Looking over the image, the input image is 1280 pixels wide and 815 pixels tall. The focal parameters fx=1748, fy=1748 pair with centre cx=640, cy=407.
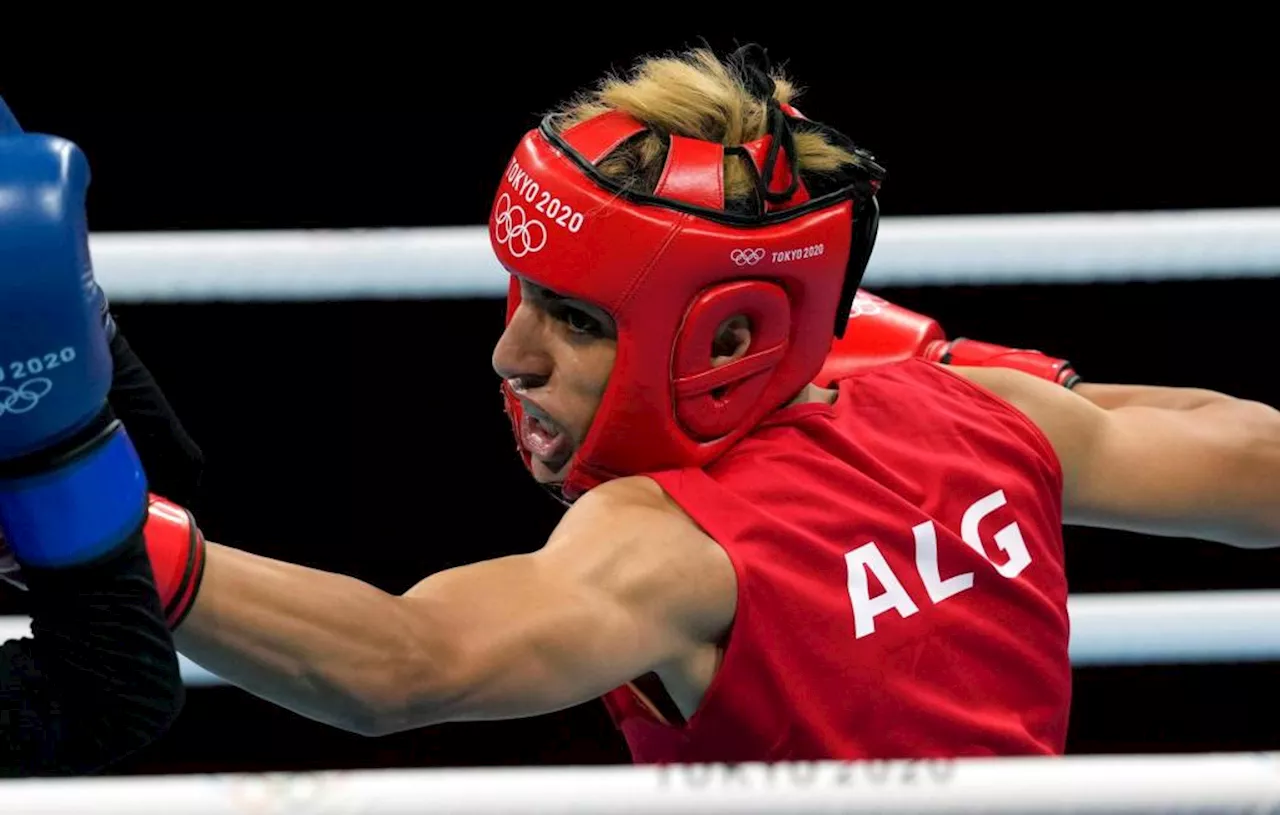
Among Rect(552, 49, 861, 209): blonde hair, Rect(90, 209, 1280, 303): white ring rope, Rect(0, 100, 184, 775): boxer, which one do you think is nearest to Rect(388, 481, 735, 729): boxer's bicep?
Rect(0, 100, 184, 775): boxer

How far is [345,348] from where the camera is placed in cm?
283

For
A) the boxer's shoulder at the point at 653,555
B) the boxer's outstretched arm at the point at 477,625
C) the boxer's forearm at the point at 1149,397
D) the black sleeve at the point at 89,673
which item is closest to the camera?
the black sleeve at the point at 89,673

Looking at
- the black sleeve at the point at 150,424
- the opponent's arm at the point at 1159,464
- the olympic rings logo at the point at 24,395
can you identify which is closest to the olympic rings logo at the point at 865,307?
the opponent's arm at the point at 1159,464

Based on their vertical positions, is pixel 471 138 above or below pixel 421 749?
above

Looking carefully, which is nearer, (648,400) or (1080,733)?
(648,400)

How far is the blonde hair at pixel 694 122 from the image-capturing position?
68.6 inches

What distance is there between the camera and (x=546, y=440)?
71.2 inches

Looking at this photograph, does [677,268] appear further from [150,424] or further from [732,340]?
[150,424]

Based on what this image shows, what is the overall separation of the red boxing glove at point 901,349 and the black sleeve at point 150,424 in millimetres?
810

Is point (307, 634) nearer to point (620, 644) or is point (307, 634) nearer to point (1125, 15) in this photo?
point (620, 644)

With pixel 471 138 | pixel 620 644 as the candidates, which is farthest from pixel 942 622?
pixel 471 138

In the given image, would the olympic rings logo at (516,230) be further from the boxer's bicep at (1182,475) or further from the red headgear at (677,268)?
the boxer's bicep at (1182,475)

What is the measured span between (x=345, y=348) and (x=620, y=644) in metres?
1.40

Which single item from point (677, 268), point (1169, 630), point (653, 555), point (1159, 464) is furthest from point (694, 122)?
point (1169, 630)
